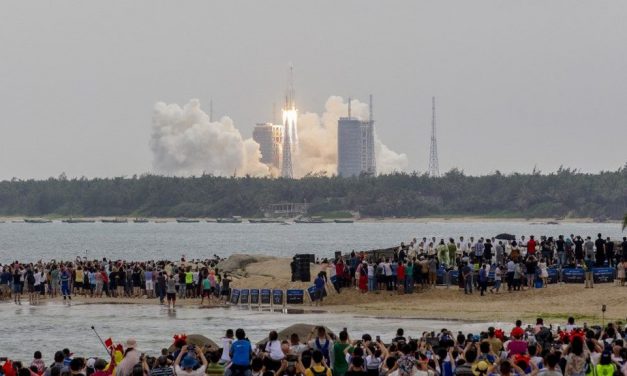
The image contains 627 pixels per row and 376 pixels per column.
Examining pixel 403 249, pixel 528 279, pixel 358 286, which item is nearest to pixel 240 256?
pixel 403 249

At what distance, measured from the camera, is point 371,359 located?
2172 centimetres

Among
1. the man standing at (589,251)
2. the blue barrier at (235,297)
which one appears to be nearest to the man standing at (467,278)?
the man standing at (589,251)

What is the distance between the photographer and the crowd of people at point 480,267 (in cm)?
4506

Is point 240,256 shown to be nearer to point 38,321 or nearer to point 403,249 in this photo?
point 403,249

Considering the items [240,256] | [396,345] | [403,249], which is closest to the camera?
[396,345]

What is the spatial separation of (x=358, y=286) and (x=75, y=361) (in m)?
28.8

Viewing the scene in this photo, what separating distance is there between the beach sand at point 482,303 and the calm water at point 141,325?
56.3 inches

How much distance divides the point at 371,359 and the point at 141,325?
2029cm

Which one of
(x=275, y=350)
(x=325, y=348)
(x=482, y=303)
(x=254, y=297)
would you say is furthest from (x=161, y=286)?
(x=275, y=350)

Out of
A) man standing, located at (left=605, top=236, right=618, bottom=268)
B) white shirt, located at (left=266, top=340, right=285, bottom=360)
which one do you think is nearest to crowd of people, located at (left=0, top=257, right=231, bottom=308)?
man standing, located at (left=605, top=236, right=618, bottom=268)

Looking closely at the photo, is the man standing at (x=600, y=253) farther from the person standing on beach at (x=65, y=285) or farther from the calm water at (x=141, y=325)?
the person standing on beach at (x=65, y=285)

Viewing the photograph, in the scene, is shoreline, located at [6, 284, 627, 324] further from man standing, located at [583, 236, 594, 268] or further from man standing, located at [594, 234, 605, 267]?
man standing, located at [594, 234, 605, 267]

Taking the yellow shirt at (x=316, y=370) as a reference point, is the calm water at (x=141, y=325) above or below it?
below

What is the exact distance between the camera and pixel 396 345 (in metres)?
22.1
